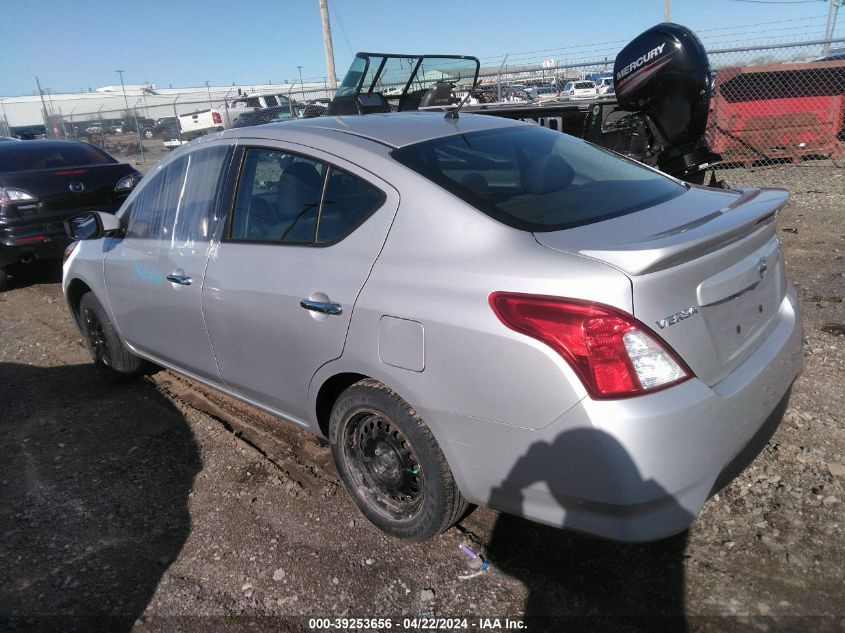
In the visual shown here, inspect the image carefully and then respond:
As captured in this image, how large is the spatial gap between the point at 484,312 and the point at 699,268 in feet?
2.30

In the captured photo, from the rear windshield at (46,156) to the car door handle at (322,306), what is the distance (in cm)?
627

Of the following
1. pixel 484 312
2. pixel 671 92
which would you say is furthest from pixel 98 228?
pixel 671 92

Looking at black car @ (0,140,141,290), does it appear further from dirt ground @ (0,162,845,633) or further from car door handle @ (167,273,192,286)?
car door handle @ (167,273,192,286)

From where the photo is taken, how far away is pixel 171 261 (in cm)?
342

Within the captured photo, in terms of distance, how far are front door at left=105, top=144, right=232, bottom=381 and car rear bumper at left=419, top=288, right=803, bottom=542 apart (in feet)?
5.41

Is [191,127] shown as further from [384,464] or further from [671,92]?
[384,464]

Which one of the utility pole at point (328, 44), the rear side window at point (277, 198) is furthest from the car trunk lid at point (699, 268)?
the utility pole at point (328, 44)

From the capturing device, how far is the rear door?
2.55m

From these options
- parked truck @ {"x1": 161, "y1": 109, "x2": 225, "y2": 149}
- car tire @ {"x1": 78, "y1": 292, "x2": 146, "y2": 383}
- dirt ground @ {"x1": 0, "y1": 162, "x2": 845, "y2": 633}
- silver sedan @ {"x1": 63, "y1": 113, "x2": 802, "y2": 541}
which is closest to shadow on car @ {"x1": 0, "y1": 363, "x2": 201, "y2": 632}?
dirt ground @ {"x1": 0, "y1": 162, "x2": 845, "y2": 633}

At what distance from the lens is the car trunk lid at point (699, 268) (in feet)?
6.36

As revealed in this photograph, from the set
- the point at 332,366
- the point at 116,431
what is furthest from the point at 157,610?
the point at 116,431

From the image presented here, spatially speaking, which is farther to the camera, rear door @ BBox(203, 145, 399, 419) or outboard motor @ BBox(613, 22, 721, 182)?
outboard motor @ BBox(613, 22, 721, 182)

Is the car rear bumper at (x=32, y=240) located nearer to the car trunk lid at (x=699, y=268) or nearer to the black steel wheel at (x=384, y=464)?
the black steel wheel at (x=384, y=464)

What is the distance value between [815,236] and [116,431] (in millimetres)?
→ 6972
